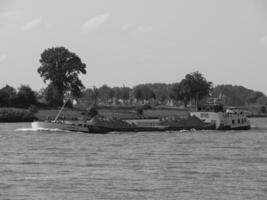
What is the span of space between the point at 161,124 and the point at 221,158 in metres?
56.0

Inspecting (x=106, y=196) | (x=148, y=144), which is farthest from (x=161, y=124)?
(x=106, y=196)

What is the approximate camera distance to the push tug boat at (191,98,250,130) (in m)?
123

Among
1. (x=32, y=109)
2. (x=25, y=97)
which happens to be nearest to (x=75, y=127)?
(x=32, y=109)

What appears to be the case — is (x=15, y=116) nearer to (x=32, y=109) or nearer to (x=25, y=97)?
(x=32, y=109)

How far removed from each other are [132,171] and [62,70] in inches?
5706

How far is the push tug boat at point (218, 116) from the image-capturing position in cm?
12300

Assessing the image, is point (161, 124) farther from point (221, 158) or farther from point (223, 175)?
point (223, 175)

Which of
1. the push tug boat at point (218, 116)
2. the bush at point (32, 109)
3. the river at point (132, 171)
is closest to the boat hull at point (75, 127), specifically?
the push tug boat at point (218, 116)

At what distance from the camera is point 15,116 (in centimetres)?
16412

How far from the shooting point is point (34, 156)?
64438mm

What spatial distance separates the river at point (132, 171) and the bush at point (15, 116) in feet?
278

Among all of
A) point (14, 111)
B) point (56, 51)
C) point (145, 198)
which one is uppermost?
point (56, 51)

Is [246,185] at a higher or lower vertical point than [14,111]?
lower

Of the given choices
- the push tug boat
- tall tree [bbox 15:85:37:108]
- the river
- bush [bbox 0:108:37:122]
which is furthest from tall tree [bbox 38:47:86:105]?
the river
